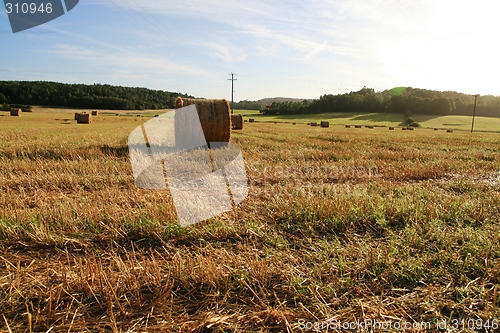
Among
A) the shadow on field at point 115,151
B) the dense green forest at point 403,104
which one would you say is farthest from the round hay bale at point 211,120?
the dense green forest at point 403,104

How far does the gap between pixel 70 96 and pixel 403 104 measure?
294 ft

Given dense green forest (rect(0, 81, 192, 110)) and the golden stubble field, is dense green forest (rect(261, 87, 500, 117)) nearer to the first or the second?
dense green forest (rect(0, 81, 192, 110))

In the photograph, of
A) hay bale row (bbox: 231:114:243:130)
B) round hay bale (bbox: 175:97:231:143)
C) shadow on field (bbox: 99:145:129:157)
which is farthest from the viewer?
hay bale row (bbox: 231:114:243:130)

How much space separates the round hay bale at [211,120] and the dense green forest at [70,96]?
60.8 meters

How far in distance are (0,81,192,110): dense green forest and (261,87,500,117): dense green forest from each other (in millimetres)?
38762

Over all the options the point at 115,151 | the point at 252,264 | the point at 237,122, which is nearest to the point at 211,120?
the point at 115,151

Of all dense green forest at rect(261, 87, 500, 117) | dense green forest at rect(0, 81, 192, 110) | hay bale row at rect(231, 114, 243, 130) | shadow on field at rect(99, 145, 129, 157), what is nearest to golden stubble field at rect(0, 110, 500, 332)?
shadow on field at rect(99, 145, 129, 157)

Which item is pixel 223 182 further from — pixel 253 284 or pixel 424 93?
pixel 424 93

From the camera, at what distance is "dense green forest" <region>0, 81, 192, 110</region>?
73.7 metres

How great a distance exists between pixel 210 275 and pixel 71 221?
6.28 feet

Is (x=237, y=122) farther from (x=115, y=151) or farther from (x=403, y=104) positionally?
(x=403, y=104)

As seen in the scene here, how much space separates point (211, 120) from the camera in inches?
466

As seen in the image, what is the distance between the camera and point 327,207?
3.63 m

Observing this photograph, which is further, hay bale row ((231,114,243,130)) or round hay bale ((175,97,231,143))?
hay bale row ((231,114,243,130))
